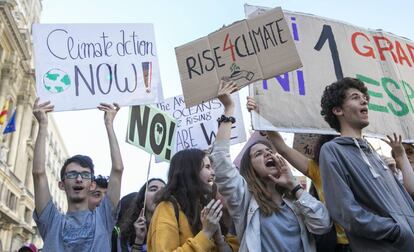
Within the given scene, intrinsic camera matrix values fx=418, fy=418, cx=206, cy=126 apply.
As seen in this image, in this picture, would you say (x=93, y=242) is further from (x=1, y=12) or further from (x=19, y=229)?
(x=19, y=229)

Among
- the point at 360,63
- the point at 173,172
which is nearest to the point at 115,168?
the point at 173,172

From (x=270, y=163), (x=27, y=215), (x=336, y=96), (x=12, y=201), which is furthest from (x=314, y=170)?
(x=27, y=215)

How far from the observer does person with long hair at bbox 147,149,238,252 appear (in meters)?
2.32

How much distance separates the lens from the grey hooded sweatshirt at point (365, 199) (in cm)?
195

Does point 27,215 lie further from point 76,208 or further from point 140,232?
point 76,208

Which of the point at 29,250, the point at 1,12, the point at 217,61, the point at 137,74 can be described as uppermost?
the point at 1,12

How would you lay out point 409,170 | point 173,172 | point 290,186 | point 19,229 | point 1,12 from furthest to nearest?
point 19,229 < point 1,12 < point 409,170 < point 173,172 < point 290,186

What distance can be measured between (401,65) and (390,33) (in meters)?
0.35

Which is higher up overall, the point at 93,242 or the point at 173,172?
the point at 173,172

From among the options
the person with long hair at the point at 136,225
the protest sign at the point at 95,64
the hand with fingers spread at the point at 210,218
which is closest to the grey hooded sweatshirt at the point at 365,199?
the hand with fingers spread at the point at 210,218

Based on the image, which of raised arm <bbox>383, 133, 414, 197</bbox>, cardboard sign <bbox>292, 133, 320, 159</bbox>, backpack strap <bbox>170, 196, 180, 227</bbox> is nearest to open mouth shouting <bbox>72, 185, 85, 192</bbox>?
backpack strap <bbox>170, 196, 180, 227</bbox>

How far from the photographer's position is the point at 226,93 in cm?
287

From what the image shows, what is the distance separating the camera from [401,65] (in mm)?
4090

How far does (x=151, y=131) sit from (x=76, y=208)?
167 centimetres
